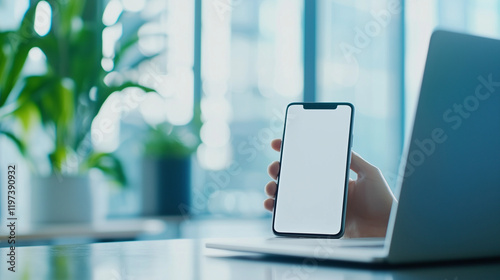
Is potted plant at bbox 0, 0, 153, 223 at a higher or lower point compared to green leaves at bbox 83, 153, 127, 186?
higher

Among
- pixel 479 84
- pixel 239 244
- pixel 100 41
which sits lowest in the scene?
pixel 239 244

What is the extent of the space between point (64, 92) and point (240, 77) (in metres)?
0.95

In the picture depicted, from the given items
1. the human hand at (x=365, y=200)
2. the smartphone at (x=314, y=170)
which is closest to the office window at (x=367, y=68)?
the human hand at (x=365, y=200)

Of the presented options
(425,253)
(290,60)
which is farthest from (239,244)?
(290,60)

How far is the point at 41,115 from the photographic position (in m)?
1.90

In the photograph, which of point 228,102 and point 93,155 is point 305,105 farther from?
point 228,102

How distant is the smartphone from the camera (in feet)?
2.72

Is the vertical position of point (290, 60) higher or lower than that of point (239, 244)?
higher

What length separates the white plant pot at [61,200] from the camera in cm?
176

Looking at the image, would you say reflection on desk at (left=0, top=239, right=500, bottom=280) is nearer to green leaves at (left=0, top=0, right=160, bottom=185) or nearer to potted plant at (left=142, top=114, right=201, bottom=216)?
green leaves at (left=0, top=0, right=160, bottom=185)

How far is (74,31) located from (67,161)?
382mm

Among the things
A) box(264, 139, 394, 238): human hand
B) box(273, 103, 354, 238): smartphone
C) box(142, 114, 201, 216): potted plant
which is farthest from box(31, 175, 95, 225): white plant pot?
box(273, 103, 354, 238): smartphone

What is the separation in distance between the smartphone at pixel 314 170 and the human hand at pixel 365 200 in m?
0.09

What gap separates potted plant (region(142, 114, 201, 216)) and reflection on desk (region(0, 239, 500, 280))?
1.33 metres
